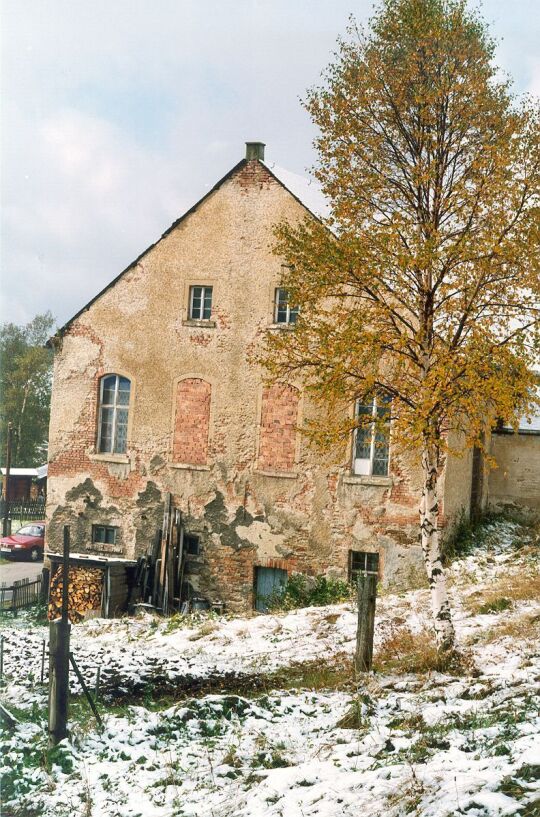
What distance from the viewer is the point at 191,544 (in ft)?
59.3

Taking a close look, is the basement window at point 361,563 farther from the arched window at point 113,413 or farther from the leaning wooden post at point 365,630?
the leaning wooden post at point 365,630

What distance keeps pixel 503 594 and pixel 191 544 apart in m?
8.17

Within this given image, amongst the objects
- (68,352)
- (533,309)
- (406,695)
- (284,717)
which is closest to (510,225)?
(533,309)

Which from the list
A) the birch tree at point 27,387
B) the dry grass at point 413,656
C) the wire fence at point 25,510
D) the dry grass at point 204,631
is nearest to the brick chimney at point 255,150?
the dry grass at point 204,631

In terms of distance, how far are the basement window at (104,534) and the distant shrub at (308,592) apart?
14.3 feet

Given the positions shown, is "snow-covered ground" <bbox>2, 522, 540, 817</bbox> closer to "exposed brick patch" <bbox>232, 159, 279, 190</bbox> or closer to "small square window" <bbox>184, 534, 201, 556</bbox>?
"small square window" <bbox>184, 534, 201, 556</bbox>

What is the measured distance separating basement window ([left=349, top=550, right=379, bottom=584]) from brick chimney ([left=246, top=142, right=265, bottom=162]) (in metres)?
9.62

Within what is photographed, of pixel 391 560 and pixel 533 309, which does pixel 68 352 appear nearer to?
pixel 391 560

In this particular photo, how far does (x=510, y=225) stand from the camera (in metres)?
9.33

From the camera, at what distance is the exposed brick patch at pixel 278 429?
56.5ft

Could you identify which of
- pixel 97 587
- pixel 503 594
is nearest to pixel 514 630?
pixel 503 594

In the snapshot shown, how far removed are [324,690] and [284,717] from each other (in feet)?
3.48

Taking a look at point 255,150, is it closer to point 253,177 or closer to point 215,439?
point 253,177

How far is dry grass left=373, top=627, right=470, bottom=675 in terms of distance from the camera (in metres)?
9.08
